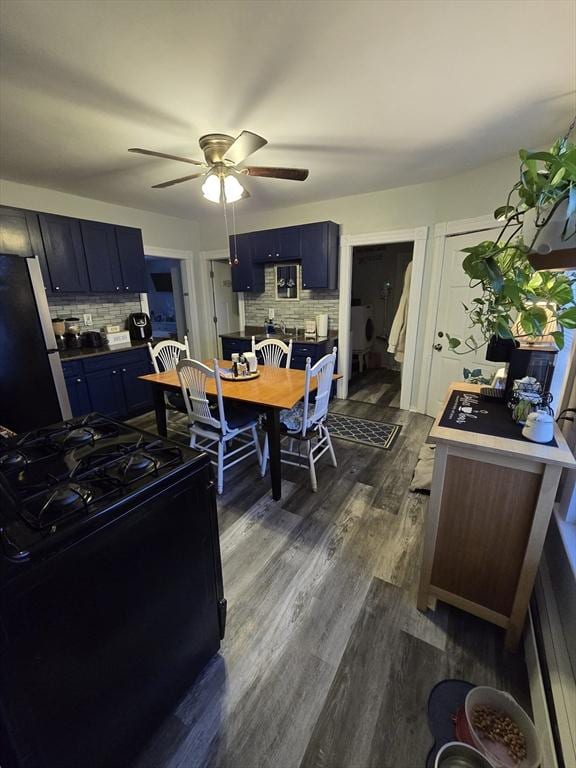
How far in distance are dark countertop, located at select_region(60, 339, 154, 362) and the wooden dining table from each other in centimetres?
109

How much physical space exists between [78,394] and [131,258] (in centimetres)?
190

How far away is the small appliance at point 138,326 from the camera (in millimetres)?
4230

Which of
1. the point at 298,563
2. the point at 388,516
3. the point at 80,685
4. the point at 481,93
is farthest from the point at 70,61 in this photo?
the point at 388,516

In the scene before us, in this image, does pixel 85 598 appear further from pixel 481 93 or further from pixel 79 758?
pixel 481 93

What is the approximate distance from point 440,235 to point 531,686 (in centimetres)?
359

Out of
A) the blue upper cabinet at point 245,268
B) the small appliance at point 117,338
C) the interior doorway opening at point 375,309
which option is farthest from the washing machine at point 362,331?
the small appliance at point 117,338

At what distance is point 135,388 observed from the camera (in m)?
3.91

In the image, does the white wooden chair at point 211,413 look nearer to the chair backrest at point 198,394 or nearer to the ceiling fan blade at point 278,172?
the chair backrest at point 198,394

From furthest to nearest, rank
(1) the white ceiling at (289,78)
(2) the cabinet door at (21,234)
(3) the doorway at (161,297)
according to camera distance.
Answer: (3) the doorway at (161,297)
(2) the cabinet door at (21,234)
(1) the white ceiling at (289,78)

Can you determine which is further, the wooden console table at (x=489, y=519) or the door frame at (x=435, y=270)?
the door frame at (x=435, y=270)

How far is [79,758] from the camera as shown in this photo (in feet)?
2.72

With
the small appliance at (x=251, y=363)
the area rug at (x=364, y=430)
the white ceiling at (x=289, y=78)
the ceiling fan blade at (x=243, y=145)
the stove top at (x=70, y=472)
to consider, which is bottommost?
the area rug at (x=364, y=430)

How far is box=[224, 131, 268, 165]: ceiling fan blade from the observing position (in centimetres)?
182

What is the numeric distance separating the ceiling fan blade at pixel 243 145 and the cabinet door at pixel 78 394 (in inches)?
104
